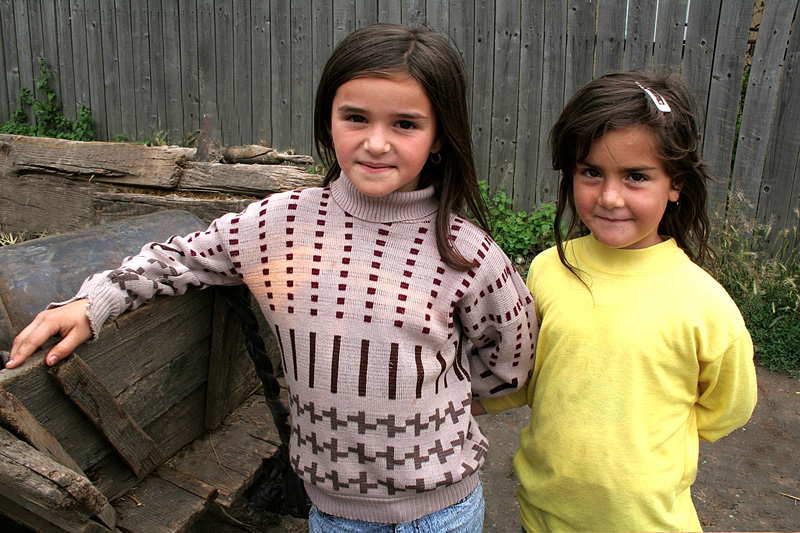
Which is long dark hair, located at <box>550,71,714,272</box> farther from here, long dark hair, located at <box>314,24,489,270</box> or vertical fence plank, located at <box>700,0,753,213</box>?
vertical fence plank, located at <box>700,0,753,213</box>

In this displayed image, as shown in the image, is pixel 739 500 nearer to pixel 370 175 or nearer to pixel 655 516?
pixel 655 516

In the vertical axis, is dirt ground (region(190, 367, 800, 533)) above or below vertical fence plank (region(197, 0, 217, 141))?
below

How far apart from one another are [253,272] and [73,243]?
2.13ft

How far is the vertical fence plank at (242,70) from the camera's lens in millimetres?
5652

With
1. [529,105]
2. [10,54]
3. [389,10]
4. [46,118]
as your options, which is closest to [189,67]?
[46,118]

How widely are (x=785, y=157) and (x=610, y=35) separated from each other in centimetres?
154

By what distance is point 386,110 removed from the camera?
1.28 m

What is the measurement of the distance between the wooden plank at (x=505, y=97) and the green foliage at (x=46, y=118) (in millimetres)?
4645

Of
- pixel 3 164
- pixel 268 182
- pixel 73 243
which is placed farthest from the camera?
pixel 3 164

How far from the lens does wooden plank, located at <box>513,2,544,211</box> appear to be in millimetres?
4691

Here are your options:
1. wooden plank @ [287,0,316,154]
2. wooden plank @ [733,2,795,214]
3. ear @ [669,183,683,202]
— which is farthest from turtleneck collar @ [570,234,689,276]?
wooden plank @ [287,0,316,154]

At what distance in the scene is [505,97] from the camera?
488cm

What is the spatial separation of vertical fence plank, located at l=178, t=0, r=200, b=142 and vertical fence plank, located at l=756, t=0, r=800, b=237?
518 centimetres

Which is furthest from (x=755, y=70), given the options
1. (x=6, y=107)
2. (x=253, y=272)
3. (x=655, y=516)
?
(x=6, y=107)
